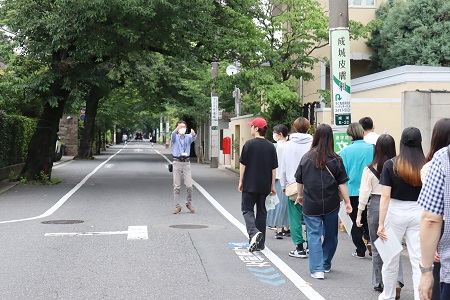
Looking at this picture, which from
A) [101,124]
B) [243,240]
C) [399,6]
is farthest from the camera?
[101,124]

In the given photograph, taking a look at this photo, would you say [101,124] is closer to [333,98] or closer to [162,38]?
[162,38]

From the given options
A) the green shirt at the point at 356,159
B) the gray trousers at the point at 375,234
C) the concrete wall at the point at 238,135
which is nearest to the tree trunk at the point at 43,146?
the concrete wall at the point at 238,135

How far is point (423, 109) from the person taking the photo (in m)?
11.2

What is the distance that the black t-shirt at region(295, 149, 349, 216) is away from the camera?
7.48m

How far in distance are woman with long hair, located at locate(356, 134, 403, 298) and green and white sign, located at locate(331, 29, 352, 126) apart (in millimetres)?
4278

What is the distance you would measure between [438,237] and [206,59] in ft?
63.7

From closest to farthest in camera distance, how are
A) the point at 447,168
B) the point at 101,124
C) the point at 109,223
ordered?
the point at 447,168 < the point at 109,223 < the point at 101,124

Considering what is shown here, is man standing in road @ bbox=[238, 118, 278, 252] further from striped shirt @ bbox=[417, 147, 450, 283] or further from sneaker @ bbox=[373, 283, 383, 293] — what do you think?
striped shirt @ bbox=[417, 147, 450, 283]

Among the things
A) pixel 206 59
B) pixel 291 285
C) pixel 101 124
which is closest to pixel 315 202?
pixel 291 285

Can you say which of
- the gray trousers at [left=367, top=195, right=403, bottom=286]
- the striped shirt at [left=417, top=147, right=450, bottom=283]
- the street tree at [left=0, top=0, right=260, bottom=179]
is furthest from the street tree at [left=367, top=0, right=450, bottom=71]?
the striped shirt at [left=417, top=147, right=450, bottom=283]

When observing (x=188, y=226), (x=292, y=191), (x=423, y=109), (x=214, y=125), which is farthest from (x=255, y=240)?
(x=214, y=125)

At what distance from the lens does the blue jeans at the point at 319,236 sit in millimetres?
7465

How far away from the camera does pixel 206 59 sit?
73.7 feet

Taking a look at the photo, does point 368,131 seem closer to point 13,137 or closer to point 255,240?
point 255,240
